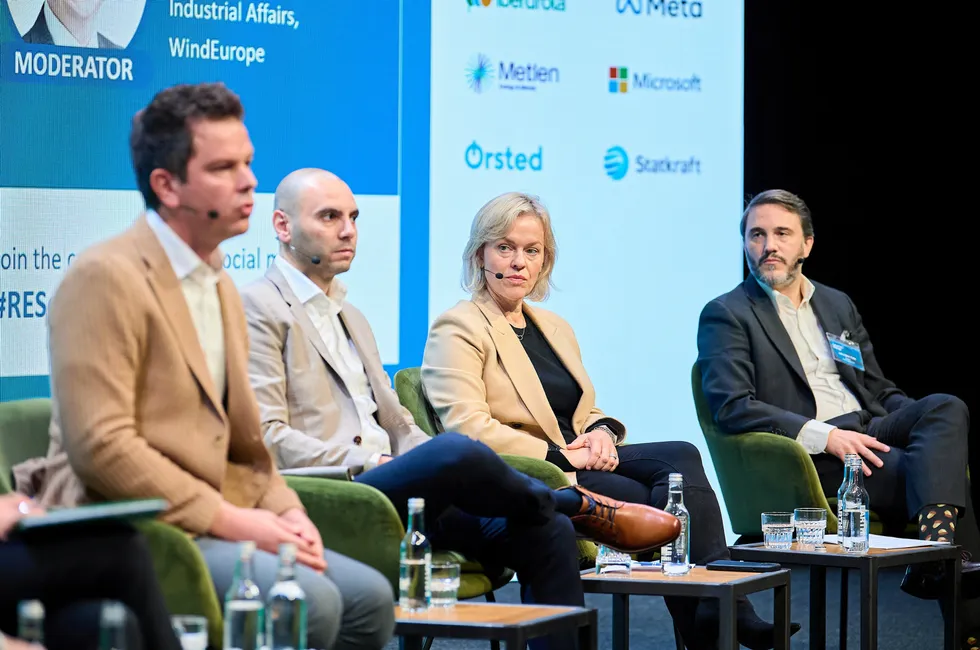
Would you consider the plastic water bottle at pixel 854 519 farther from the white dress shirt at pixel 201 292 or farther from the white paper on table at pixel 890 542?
the white dress shirt at pixel 201 292

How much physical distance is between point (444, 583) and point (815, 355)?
95.7 inches

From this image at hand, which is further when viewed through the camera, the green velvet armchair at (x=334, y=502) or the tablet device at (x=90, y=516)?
the green velvet armchair at (x=334, y=502)

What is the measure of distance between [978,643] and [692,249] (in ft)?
7.30


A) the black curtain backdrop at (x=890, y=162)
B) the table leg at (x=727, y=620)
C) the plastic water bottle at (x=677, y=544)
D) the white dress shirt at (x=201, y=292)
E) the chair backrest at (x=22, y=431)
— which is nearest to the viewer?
the white dress shirt at (x=201, y=292)

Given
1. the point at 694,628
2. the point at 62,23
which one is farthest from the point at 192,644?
the point at 62,23

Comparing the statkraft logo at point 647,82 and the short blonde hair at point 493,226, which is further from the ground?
the statkraft logo at point 647,82

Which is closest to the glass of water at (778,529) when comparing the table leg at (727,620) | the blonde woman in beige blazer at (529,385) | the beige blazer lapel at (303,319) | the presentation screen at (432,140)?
the blonde woman in beige blazer at (529,385)

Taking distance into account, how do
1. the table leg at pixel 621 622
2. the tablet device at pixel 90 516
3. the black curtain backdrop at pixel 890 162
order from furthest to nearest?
the black curtain backdrop at pixel 890 162
the table leg at pixel 621 622
the tablet device at pixel 90 516

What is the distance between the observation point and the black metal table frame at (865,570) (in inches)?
153

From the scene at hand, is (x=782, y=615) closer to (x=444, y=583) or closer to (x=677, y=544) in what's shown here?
(x=677, y=544)

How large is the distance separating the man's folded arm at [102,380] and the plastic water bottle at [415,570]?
597 millimetres

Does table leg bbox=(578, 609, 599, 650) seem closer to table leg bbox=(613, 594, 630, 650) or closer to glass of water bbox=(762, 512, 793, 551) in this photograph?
table leg bbox=(613, 594, 630, 650)

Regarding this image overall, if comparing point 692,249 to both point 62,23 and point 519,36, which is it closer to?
point 519,36

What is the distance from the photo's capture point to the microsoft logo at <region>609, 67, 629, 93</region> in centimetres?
588
